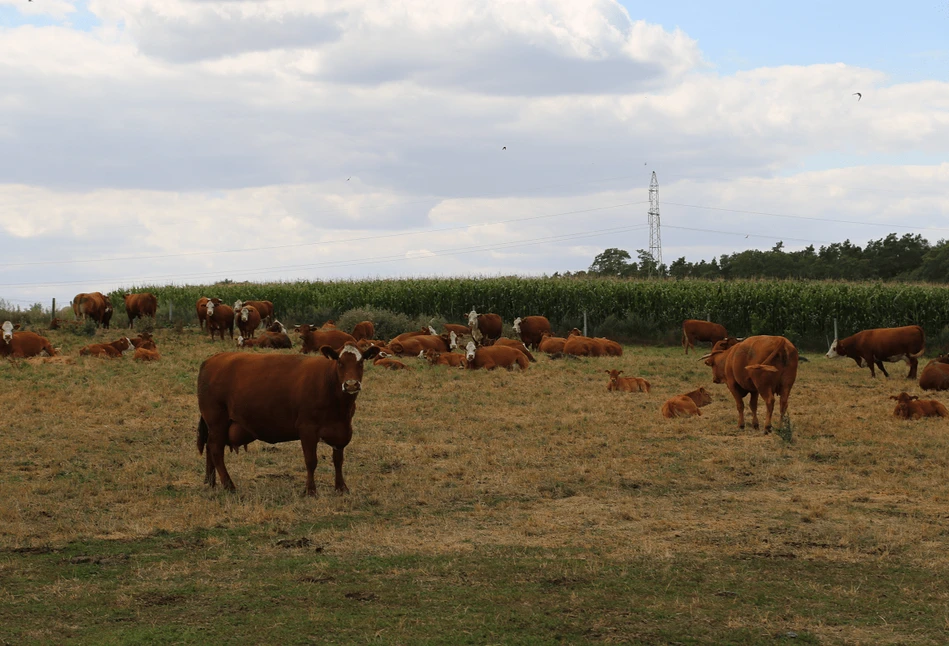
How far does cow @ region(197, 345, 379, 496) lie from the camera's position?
1049 cm

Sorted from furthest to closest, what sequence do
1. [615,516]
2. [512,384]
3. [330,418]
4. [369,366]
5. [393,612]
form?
[369,366] < [512,384] < [330,418] < [615,516] < [393,612]

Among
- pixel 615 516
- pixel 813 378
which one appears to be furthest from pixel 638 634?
pixel 813 378

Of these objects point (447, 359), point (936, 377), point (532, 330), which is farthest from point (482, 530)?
point (532, 330)

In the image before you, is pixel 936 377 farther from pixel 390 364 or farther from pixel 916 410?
pixel 390 364

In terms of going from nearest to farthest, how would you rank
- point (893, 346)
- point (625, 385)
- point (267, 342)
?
point (625, 385) → point (893, 346) → point (267, 342)

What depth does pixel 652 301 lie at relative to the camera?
39031 mm

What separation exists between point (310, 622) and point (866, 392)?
16.4 metres

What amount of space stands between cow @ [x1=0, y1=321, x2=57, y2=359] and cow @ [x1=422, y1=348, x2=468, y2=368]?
8.92m

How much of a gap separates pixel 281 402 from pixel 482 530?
2.75 metres

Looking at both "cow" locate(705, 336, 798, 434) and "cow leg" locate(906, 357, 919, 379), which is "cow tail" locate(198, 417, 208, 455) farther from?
"cow leg" locate(906, 357, 919, 379)

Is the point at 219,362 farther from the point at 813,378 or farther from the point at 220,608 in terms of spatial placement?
the point at 813,378

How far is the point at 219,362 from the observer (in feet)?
36.3

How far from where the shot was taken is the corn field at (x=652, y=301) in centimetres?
3569

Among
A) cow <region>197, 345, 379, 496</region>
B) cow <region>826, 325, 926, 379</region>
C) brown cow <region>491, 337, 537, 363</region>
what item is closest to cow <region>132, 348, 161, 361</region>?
brown cow <region>491, 337, 537, 363</region>
